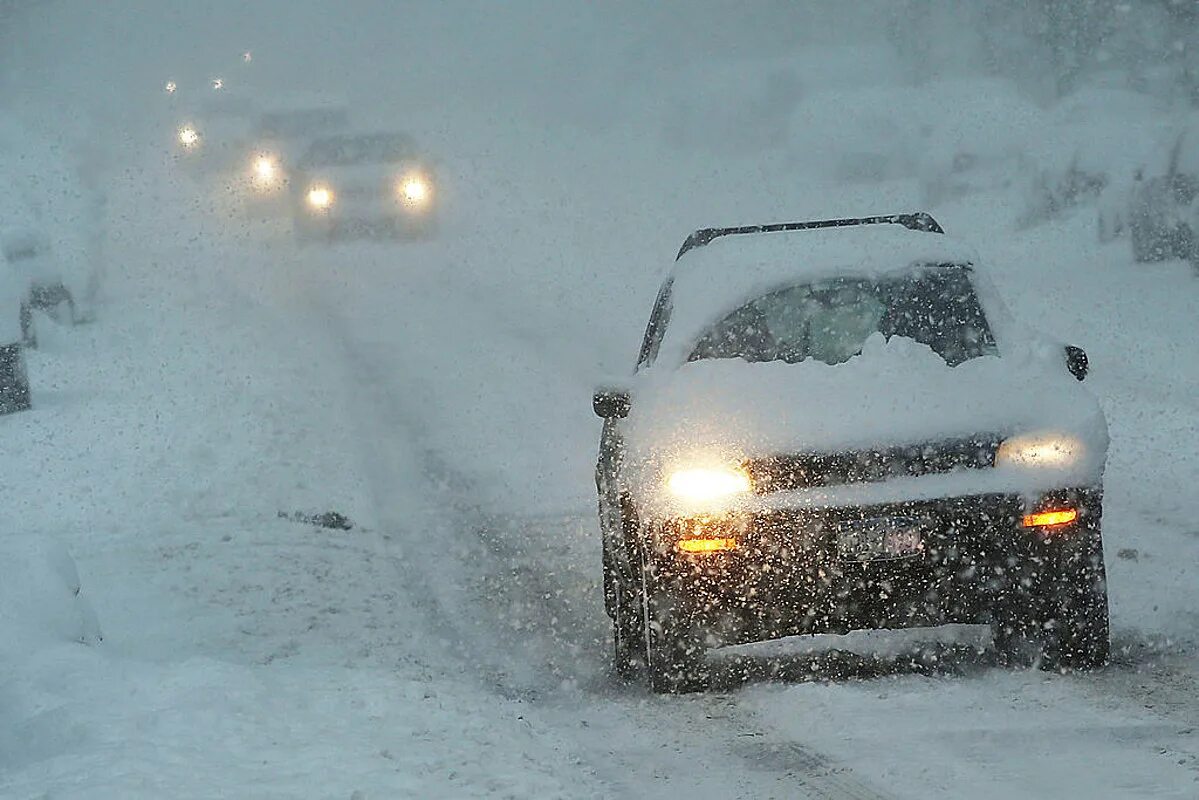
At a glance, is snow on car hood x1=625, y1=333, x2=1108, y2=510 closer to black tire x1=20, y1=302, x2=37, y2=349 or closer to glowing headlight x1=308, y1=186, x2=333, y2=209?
black tire x1=20, y1=302, x2=37, y2=349

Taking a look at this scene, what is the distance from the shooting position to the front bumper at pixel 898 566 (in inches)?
229

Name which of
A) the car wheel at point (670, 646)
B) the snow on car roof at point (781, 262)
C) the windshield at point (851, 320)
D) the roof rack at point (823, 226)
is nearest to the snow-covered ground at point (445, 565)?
the car wheel at point (670, 646)

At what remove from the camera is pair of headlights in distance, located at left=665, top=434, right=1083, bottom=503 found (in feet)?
19.4

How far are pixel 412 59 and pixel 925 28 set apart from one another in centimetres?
2654

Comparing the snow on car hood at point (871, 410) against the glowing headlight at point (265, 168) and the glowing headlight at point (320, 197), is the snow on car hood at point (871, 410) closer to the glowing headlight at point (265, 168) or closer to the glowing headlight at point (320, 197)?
the glowing headlight at point (320, 197)

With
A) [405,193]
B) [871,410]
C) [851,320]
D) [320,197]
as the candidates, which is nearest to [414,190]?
[405,193]

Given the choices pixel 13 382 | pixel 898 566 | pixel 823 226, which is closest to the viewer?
pixel 898 566

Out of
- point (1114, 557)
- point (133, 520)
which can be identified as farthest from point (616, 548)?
point (133, 520)

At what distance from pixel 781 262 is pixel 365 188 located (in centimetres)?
2206

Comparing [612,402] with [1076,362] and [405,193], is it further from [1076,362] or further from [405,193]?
[405,193]

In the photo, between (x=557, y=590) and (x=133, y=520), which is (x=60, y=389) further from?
(x=557, y=590)

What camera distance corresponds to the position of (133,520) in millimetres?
10672

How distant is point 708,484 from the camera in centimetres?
593

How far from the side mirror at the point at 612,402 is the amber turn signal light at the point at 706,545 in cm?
88
